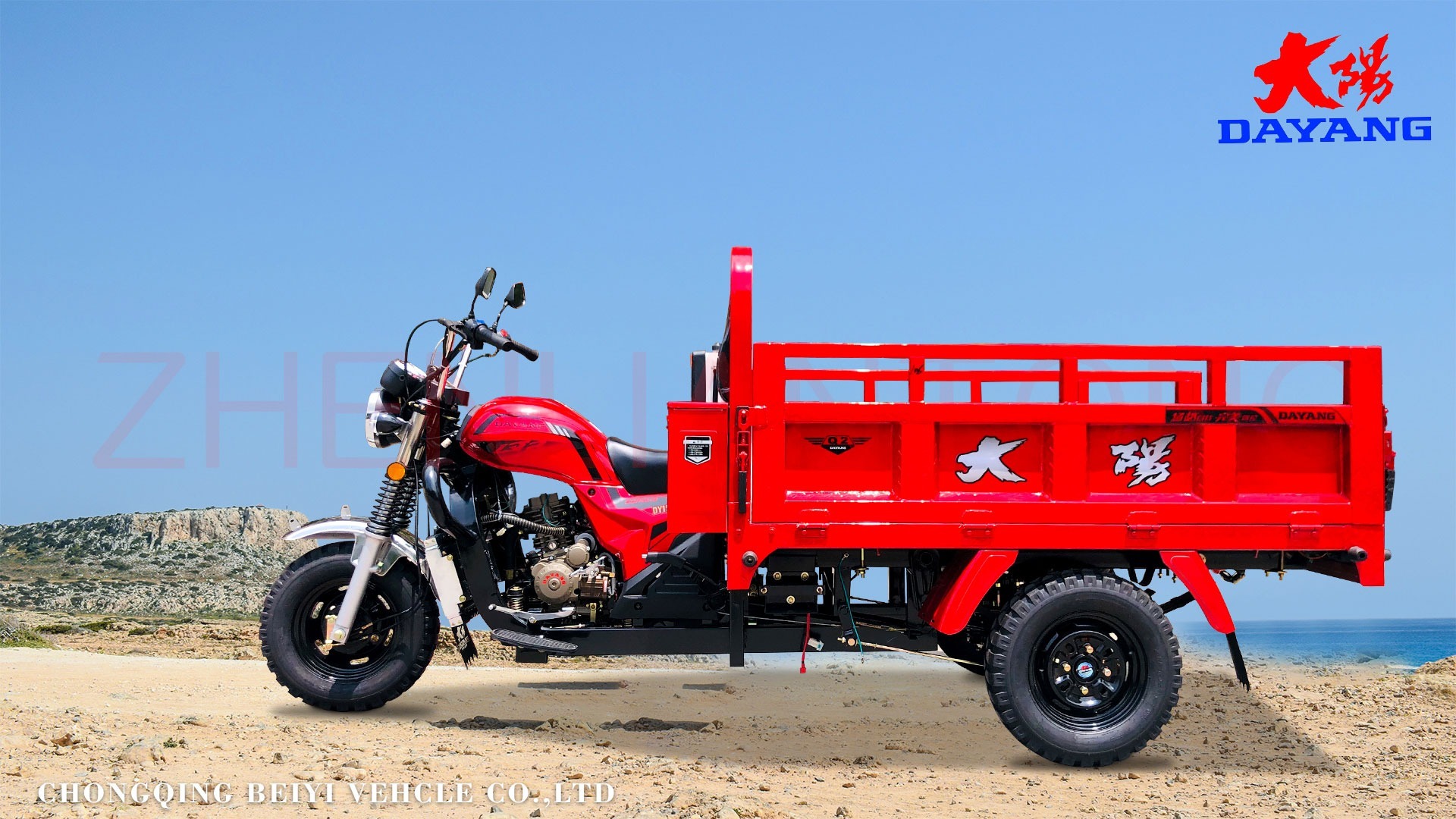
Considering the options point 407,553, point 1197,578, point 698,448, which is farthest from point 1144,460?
point 407,553

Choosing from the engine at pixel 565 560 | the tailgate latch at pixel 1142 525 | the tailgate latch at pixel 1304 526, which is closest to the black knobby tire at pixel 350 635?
the engine at pixel 565 560

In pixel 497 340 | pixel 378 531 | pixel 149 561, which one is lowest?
pixel 149 561

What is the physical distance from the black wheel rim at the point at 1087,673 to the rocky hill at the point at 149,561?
9632 mm

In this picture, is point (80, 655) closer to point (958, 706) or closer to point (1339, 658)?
point (958, 706)

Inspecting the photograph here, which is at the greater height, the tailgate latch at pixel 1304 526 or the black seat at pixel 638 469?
the black seat at pixel 638 469

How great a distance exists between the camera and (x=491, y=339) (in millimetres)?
6367

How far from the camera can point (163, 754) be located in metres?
5.32

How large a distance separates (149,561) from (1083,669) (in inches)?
512

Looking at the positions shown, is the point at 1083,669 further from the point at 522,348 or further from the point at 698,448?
the point at 522,348

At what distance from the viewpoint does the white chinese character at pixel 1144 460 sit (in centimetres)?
568

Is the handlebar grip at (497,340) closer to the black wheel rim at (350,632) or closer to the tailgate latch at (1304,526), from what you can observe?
the black wheel rim at (350,632)

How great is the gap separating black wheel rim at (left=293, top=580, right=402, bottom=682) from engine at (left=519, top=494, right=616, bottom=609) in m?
0.92

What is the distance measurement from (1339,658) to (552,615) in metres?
7.40

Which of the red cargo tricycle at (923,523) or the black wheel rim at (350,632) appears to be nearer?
the red cargo tricycle at (923,523)
